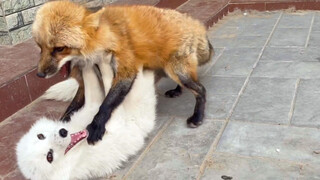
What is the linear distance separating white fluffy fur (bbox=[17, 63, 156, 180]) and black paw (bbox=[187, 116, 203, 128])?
0.30m

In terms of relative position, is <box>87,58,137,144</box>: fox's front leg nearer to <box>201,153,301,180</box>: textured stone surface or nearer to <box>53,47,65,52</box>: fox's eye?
<box>53,47,65,52</box>: fox's eye

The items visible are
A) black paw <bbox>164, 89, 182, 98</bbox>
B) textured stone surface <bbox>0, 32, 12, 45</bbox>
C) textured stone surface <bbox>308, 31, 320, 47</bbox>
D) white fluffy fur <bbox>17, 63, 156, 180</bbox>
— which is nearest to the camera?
white fluffy fur <bbox>17, 63, 156, 180</bbox>

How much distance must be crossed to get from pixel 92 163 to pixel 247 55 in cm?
267

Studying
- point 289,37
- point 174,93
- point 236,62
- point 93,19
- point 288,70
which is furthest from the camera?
point 289,37

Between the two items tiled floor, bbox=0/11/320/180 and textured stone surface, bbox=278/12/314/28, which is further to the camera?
textured stone surface, bbox=278/12/314/28

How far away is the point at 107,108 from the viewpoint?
2668 mm

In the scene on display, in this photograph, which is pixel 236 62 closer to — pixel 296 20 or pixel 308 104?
pixel 308 104

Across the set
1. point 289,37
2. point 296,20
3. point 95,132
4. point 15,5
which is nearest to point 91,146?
point 95,132

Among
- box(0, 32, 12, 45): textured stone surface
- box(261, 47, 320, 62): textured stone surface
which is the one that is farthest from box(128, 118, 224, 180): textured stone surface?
box(0, 32, 12, 45): textured stone surface

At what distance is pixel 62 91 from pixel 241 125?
1.60 meters

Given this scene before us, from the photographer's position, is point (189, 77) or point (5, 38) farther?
point (5, 38)

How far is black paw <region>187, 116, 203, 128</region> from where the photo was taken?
3.04 metres

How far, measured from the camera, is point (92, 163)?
245cm

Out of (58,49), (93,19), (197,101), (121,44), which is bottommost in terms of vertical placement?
(197,101)
